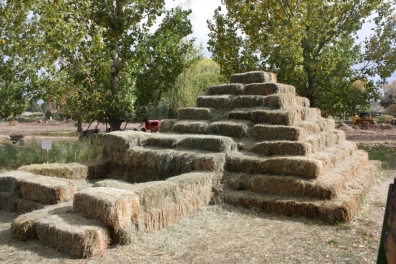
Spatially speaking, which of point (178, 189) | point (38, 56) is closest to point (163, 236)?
point (178, 189)

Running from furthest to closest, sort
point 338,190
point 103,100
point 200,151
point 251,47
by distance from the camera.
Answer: point 251,47, point 103,100, point 200,151, point 338,190

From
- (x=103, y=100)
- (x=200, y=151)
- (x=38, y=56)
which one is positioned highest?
(x=38, y=56)

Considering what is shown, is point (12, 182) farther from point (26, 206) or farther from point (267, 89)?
point (267, 89)

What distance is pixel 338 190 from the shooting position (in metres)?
7.05

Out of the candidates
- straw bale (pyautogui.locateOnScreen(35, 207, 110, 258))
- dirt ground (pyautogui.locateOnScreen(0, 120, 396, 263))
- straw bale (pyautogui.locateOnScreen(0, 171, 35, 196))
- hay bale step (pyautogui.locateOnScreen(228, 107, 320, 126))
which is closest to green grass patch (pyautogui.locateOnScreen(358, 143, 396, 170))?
hay bale step (pyautogui.locateOnScreen(228, 107, 320, 126))

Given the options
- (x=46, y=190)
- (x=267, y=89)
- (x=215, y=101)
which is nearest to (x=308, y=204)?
(x=267, y=89)

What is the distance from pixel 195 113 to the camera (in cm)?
1071

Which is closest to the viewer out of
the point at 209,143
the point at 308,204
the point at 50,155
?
the point at 308,204

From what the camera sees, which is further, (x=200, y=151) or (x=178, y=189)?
(x=200, y=151)

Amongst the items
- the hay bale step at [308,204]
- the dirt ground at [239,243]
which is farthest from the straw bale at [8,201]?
the hay bale step at [308,204]

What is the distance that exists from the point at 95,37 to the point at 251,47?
25.0ft

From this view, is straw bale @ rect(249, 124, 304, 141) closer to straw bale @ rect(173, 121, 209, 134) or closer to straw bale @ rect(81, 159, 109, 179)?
straw bale @ rect(173, 121, 209, 134)

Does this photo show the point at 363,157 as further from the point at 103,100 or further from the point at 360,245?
the point at 103,100

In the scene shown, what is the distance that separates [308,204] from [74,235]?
4.06 metres
